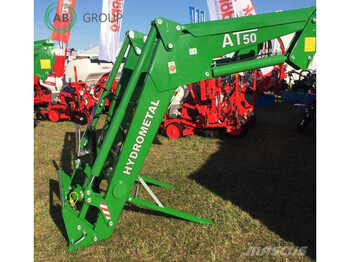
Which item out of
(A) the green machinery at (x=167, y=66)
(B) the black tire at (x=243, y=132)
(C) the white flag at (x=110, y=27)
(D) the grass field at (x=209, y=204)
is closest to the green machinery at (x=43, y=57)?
(D) the grass field at (x=209, y=204)

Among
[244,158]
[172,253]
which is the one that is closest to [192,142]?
[244,158]

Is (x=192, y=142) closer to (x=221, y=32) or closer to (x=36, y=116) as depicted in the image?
(x=221, y=32)

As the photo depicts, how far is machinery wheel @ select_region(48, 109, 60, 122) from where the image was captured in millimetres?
10273

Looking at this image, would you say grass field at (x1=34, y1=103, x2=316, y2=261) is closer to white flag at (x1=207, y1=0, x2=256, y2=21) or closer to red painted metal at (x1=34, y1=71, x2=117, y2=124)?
red painted metal at (x1=34, y1=71, x2=117, y2=124)

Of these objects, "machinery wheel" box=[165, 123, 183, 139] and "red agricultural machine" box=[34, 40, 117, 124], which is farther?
"red agricultural machine" box=[34, 40, 117, 124]

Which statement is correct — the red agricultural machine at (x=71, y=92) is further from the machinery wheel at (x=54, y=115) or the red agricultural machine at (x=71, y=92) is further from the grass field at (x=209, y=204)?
the grass field at (x=209, y=204)

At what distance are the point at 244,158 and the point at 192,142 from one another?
1.68 m

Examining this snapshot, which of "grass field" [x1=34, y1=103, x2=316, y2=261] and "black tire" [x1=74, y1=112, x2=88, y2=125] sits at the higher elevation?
"black tire" [x1=74, y1=112, x2=88, y2=125]

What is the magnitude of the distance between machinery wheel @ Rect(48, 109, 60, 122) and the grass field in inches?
124

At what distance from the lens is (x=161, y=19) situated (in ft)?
8.42

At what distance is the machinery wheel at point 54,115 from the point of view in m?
10.3

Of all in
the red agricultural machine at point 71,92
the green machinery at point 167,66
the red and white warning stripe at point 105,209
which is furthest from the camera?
the red agricultural machine at point 71,92

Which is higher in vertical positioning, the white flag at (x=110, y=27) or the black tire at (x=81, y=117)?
the white flag at (x=110, y=27)

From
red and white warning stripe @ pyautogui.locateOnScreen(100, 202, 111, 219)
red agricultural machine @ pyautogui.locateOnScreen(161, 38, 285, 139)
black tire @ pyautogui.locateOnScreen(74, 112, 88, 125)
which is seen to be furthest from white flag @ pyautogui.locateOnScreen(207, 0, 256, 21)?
red and white warning stripe @ pyautogui.locateOnScreen(100, 202, 111, 219)
